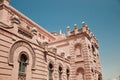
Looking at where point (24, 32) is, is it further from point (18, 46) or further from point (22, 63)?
point (22, 63)

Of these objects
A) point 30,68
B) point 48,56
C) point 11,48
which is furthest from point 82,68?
point 11,48

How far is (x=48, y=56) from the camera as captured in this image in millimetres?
17875

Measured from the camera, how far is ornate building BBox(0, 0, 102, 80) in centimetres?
1236

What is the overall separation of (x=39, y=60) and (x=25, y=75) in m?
2.65

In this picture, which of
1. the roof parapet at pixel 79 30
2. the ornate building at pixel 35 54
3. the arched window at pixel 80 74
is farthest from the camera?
the roof parapet at pixel 79 30

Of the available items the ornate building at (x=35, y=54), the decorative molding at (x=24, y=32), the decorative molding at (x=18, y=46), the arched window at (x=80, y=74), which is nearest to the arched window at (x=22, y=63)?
the ornate building at (x=35, y=54)

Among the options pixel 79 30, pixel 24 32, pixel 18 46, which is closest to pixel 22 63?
pixel 18 46

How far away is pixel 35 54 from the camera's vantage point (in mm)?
15531

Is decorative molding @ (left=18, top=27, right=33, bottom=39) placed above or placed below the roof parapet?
below

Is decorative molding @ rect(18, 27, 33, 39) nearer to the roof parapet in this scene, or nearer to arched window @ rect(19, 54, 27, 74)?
arched window @ rect(19, 54, 27, 74)

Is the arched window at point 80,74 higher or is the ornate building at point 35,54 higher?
the ornate building at point 35,54

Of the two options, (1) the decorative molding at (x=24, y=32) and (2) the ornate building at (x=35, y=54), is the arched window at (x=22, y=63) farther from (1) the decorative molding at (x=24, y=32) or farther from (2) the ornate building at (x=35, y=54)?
(1) the decorative molding at (x=24, y=32)

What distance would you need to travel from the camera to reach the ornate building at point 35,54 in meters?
12.4

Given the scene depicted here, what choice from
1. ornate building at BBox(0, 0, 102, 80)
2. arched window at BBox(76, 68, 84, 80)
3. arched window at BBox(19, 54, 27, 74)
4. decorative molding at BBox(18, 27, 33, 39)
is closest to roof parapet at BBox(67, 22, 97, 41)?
ornate building at BBox(0, 0, 102, 80)
